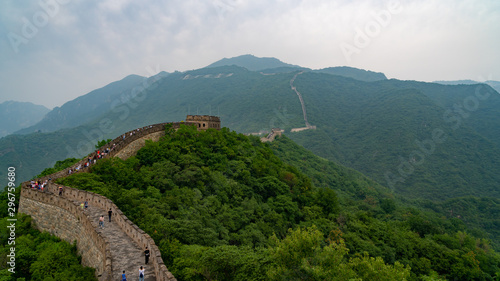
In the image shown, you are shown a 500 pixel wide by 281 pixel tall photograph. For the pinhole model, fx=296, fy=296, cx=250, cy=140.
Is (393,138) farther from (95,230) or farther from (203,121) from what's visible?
(95,230)

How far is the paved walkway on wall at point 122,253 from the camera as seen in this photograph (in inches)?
436

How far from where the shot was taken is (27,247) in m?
15.6

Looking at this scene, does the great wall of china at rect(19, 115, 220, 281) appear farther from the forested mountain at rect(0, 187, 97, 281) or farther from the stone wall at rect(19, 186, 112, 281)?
the forested mountain at rect(0, 187, 97, 281)

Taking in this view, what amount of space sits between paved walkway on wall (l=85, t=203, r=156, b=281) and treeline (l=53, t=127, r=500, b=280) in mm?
2394

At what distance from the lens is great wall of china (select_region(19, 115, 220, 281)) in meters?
11.4

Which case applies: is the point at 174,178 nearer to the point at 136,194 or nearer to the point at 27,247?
the point at 136,194

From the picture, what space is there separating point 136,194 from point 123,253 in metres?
10.0

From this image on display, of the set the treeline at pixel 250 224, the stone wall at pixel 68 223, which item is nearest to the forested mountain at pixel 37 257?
the stone wall at pixel 68 223

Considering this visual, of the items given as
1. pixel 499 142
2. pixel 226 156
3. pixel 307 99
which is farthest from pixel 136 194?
pixel 307 99

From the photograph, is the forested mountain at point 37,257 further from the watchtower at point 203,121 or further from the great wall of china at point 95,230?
the watchtower at point 203,121

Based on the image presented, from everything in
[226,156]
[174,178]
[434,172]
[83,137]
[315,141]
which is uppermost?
[83,137]

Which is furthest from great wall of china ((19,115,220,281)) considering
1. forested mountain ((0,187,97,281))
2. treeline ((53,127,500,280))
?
treeline ((53,127,500,280))

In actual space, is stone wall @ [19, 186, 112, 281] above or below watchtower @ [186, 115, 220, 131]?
below

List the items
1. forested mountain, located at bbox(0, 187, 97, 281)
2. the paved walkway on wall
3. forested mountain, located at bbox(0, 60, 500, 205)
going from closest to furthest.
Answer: the paved walkway on wall
forested mountain, located at bbox(0, 187, 97, 281)
forested mountain, located at bbox(0, 60, 500, 205)
